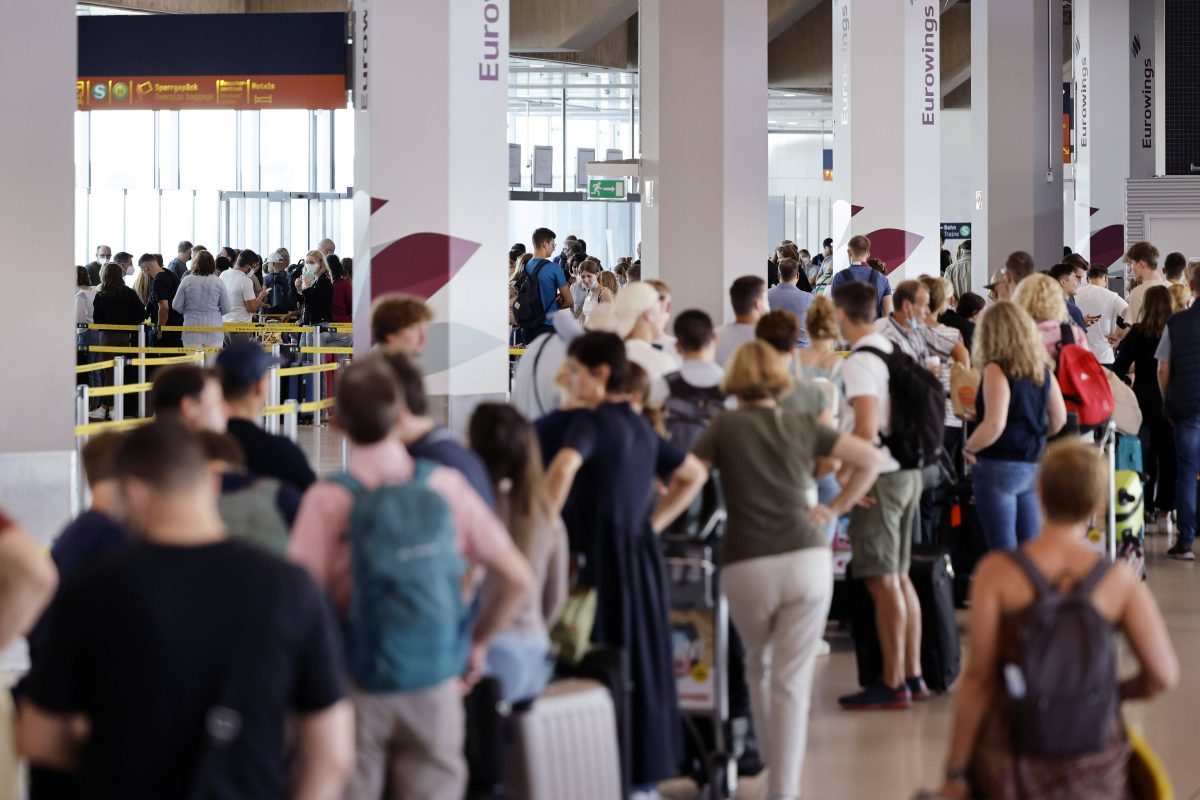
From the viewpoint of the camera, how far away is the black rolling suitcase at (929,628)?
24.5 feet

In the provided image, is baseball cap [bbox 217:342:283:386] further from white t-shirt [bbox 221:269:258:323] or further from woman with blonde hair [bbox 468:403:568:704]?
white t-shirt [bbox 221:269:258:323]

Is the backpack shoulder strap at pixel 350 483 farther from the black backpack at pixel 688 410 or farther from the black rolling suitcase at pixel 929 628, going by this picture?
the black rolling suitcase at pixel 929 628

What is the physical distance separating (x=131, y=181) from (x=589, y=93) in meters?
7.64

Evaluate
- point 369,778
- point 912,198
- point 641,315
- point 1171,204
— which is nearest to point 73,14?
point 641,315

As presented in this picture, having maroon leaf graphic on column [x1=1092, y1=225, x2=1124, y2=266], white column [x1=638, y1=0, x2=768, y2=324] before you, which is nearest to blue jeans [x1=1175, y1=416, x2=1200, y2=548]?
white column [x1=638, y1=0, x2=768, y2=324]

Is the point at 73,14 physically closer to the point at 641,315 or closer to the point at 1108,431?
→ the point at 641,315

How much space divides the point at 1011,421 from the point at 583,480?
315 cm

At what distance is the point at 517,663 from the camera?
441cm

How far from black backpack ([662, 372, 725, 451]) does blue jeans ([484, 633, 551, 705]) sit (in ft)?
6.16

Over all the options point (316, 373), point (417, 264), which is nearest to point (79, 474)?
point (417, 264)

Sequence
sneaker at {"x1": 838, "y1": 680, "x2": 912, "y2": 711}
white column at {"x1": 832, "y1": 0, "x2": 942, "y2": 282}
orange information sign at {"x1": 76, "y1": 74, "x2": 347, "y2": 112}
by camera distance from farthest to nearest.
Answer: orange information sign at {"x1": 76, "y1": 74, "x2": 347, "y2": 112}
white column at {"x1": 832, "y1": 0, "x2": 942, "y2": 282}
sneaker at {"x1": 838, "y1": 680, "x2": 912, "y2": 711}

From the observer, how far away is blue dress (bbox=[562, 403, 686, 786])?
515 cm

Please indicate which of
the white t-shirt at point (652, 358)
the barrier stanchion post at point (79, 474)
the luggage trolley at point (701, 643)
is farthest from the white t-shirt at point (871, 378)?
the barrier stanchion post at point (79, 474)

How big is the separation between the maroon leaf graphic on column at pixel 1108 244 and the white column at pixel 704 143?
13.4m
